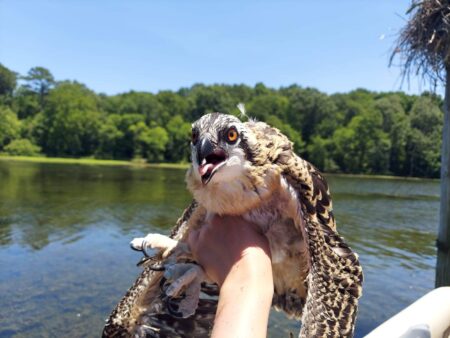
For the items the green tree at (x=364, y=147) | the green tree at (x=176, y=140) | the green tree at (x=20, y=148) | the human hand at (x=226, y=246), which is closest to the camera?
the human hand at (x=226, y=246)

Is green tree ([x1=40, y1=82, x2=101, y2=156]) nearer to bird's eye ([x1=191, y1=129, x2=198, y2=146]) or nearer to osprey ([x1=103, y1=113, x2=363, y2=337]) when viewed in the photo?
osprey ([x1=103, y1=113, x2=363, y2=337])

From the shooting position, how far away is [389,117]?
86.6 metres

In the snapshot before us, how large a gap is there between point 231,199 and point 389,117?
91.5m

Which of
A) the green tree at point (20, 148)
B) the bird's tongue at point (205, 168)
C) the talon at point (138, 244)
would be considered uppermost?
the bird's tongue at point (205, 168)

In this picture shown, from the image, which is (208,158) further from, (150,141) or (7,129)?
(7,129)

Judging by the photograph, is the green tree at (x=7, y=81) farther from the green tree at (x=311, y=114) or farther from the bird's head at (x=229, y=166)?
the bird's head at (x=229, y=166)

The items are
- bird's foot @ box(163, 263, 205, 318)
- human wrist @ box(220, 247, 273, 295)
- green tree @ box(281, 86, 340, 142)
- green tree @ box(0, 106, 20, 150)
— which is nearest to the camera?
human wrist @ box(220, 247, 273, 295)

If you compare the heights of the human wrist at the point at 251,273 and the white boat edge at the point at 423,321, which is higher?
the human wrist at the point at 251,273

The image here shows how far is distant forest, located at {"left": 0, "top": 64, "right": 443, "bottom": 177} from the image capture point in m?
80.4

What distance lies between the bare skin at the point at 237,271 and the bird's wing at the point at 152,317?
1.98ft

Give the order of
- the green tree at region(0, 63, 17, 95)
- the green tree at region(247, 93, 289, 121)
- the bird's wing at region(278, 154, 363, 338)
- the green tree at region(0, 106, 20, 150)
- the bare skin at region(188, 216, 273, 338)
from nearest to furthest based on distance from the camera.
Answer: the bare skin at region(188, 216, 273, 338), the bird's wing at region(278, 154, 363, 338), the green tree at region(0, 106, 20, 150), the green tree at region(247, 93, 289, 121), the green tree at region(0, 63, 17, 95)

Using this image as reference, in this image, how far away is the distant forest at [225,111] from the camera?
8038cm

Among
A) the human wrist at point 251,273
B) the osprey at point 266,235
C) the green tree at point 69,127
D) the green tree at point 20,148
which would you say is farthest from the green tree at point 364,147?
the human wrist at point 251,273

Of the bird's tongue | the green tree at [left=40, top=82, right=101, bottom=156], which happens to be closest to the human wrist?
the bird's tongue
